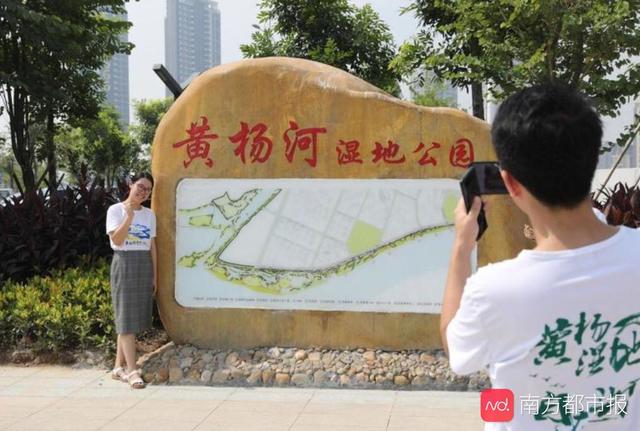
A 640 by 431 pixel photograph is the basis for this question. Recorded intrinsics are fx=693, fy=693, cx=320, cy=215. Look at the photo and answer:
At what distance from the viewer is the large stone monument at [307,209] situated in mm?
5086

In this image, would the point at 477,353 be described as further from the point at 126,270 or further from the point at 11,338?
the point at 11,338

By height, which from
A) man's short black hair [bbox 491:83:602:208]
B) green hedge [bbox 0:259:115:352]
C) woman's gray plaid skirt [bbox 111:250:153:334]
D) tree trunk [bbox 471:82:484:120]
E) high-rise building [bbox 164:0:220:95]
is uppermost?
high-rise building [bbox 164:0:220:95]

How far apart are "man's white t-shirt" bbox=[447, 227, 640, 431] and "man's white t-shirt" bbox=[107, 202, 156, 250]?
12.7 feet

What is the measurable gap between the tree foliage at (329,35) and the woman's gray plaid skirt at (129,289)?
725cm

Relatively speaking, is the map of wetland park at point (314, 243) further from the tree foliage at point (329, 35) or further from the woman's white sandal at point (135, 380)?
the tree foliage at point (329, 35)

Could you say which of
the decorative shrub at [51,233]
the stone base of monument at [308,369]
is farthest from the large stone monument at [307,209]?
the decorative shrub at [51,233]

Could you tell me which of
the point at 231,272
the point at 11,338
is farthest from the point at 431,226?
the point at 11,338

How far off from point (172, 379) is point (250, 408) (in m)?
0.87

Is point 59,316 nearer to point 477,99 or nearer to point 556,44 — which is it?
point 556,44

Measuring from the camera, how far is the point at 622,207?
6465mm

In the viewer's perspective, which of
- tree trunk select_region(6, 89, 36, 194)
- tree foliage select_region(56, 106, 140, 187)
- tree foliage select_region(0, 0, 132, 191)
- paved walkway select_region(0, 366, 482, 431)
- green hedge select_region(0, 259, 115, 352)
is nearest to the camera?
paved walkway select_region(0, 366, 482, 431)

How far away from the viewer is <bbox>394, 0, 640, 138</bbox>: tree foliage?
7.73 meters

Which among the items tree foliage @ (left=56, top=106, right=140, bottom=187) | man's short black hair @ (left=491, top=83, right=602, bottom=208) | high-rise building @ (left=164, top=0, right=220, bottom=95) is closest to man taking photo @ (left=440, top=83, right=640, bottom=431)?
man's short black hair @ (left=491, top=83, right=602, bottom=208)

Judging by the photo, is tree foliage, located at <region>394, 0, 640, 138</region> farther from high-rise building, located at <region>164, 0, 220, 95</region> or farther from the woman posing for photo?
high-rise building, located at <region>164, 0, 220, 95</region>
